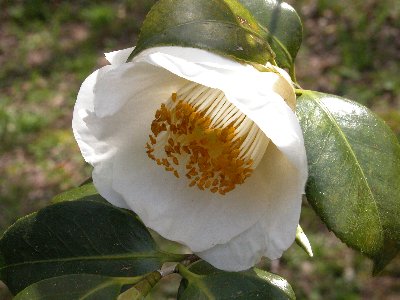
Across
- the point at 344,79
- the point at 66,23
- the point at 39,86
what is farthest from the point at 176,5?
the point at 66,23

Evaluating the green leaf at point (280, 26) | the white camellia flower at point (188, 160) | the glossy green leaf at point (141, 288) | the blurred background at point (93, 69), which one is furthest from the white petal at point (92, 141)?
the blurred background at point (93, 69)

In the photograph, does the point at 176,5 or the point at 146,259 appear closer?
the point at 176,5

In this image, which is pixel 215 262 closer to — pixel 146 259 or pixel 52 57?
pixel 146 259

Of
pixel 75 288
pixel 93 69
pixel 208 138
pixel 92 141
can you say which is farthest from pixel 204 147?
pixel 93 69

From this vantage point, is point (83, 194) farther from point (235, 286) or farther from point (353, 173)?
point (353, 173)

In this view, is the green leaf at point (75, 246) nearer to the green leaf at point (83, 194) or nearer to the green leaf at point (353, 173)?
the green leaf at point (83, 194)

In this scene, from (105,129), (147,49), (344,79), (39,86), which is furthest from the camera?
(39,86)
